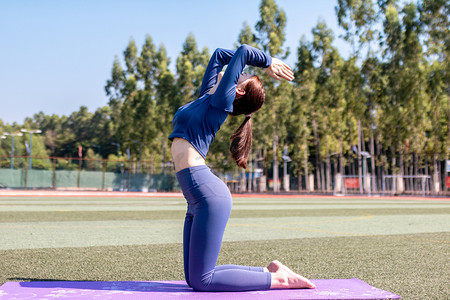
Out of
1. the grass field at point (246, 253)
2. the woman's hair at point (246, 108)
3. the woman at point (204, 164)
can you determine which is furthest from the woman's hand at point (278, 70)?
the grass field at point (246, 253)

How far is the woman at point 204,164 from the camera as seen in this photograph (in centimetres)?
335

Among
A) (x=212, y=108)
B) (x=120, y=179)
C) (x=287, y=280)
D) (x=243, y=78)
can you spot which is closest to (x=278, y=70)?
(x=243, y=78)

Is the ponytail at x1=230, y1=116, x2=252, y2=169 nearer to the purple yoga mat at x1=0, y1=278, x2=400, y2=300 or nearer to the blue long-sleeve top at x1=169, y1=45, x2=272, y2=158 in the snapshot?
the blue long-sleeve top at x1=169, y1=45, x2=272, y2=158

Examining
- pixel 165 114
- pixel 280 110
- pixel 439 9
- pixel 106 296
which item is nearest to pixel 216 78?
pixel 106 296

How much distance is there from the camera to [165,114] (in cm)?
5272

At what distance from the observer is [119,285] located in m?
3.83

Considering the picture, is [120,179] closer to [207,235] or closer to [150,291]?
[150,291]

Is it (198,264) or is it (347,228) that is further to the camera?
(347,228)

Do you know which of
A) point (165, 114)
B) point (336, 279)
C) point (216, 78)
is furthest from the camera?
point (165, 114)

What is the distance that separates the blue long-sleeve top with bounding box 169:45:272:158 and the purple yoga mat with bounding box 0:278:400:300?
1041 millimetres

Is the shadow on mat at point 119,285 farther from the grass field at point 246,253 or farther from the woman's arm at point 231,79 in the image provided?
the woman's arm at point 231,79

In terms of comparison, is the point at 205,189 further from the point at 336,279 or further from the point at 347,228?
the point at 347,228

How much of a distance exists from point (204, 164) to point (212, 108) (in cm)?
40

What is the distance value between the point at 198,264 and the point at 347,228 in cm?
739
